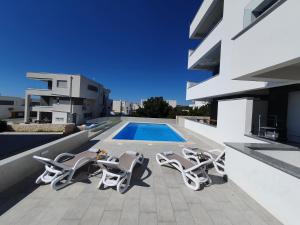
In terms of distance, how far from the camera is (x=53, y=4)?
37.0ft

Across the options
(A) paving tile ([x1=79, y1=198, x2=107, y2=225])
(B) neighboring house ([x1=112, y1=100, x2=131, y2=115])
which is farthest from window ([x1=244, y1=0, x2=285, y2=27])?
(B) neighboring house ([x1=112, y1=100, x2=131, y2=115])

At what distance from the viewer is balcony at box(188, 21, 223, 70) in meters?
9.73

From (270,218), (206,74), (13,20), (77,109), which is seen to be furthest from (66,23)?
(270,218)

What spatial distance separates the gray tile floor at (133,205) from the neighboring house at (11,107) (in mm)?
43174

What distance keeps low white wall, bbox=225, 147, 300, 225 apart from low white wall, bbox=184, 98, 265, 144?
2.29 metres

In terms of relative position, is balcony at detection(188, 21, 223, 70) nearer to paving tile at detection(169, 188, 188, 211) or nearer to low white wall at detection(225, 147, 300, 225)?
low white wall at detection(225, 147, 300, 225)

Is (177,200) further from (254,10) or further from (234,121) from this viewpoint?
(254,10)

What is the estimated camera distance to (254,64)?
3848 millimetres

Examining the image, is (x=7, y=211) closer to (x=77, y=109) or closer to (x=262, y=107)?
(x=262, y=107)

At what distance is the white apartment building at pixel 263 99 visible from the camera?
9.59 feet

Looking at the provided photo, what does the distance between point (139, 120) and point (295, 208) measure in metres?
21.1

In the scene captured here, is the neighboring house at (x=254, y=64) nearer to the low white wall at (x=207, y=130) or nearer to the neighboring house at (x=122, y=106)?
the low white wall at (x=207, y=130)

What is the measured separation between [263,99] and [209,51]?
5.12m

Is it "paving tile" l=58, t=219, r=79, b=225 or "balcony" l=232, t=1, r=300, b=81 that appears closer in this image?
"paving tile" l=58, t=219, r=79, b=225
